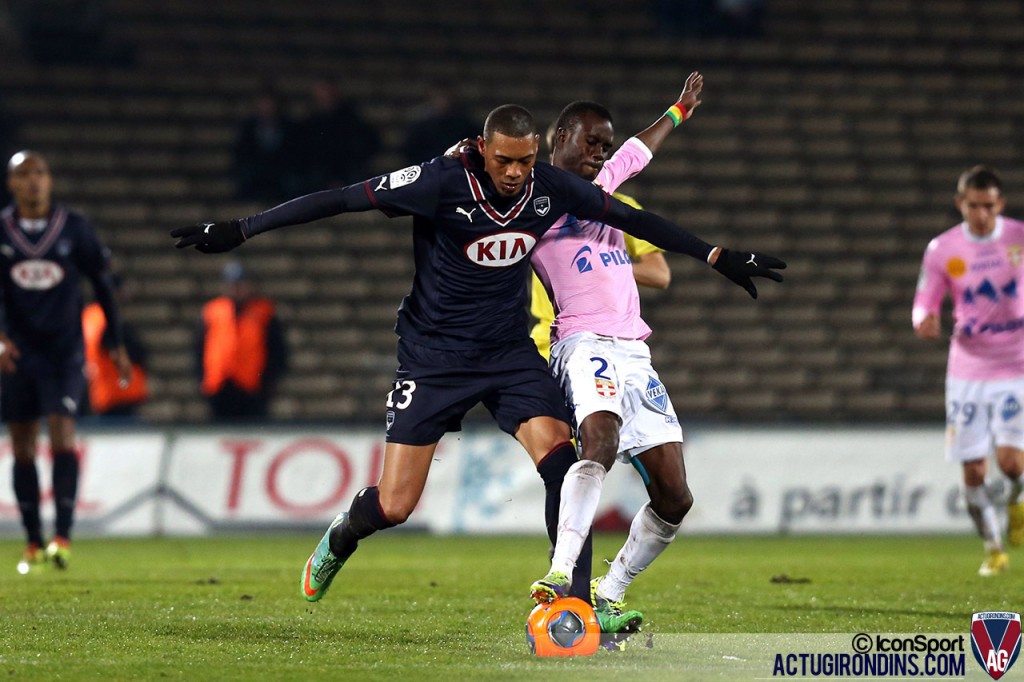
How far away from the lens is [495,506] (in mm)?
13578

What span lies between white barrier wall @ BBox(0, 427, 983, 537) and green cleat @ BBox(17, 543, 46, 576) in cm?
315

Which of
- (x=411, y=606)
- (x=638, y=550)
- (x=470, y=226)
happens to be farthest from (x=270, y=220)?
(x=411, y=606)

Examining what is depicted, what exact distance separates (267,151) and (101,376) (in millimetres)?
3858

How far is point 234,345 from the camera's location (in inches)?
576

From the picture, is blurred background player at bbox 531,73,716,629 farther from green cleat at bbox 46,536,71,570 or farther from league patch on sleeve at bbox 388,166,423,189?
green cleat at bbox 46,536,71,570

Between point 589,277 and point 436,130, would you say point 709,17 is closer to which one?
point 436,130

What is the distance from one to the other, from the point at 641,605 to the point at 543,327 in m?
1.54

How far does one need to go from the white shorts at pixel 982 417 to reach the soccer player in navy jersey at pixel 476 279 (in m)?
4.22

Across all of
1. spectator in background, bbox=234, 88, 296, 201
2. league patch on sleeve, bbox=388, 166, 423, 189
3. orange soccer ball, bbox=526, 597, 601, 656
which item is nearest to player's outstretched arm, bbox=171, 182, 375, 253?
league patch on sleeve, bbox=388, 166, 423, 189

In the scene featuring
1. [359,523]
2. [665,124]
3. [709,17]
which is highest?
[709,17]

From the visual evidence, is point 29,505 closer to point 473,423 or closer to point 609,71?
point 473,423

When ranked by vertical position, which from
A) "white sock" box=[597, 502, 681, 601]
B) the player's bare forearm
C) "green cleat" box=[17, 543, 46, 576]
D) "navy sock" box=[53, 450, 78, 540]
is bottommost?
"green cleat" box=[17, 543, 46, 576]

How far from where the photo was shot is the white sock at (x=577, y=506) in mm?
5934

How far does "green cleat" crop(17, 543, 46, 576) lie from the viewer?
9.68 meters
